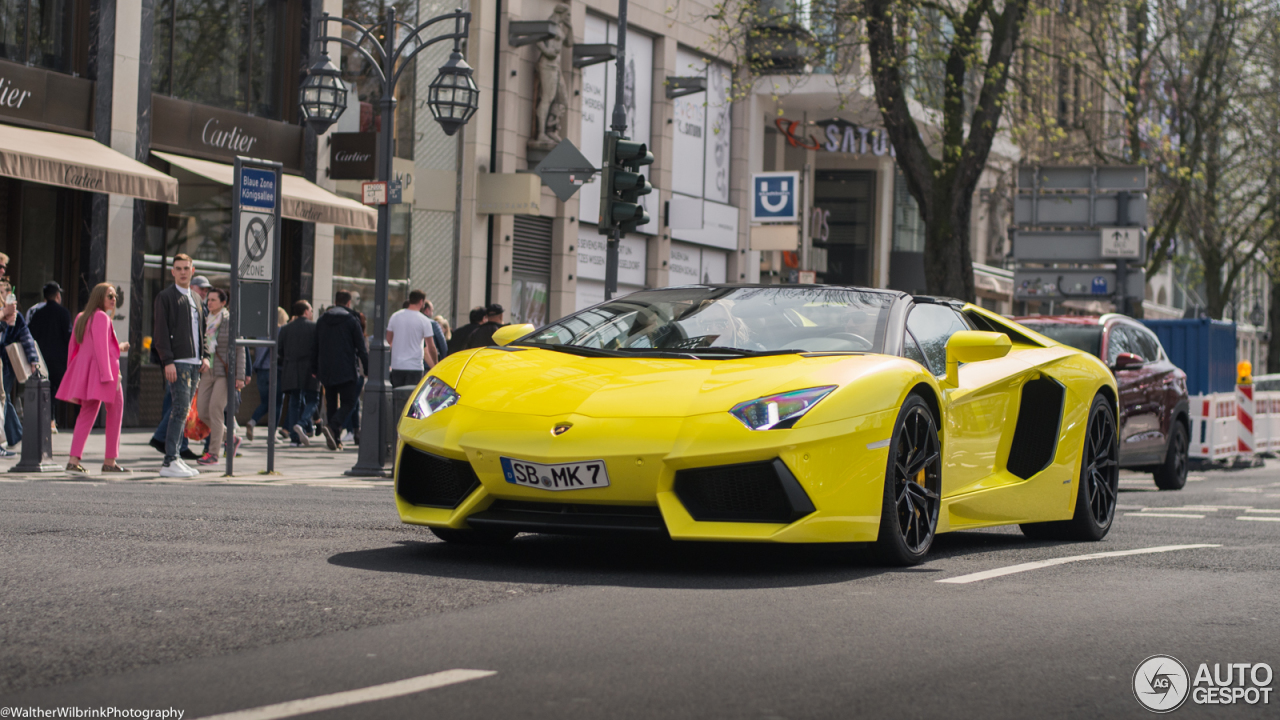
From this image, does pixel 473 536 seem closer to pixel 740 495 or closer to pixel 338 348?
pixel 740 495

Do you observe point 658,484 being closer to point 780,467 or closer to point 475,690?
point 780,467

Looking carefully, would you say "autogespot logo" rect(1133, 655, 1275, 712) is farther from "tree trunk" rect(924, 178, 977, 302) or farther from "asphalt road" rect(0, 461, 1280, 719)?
"tree trunk" rect(924, 178, 977, 302)

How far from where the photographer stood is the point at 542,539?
25.5 feet

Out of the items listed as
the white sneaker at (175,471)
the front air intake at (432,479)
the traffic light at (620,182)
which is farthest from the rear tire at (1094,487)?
the traffic light at (620,182)

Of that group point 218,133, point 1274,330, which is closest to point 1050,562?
point 218,133

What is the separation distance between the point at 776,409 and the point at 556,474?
2.88ft

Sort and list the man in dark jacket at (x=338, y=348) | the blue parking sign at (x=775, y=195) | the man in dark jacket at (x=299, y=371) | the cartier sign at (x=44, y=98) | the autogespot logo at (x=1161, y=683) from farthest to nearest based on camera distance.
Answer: the blue parking sign at (x=775, y=195), the cartier sign at (x=44, y=98), the man in dark jacket at (x=299, y=371), the man in dark jacket at (x=338, y=348), the autogespot logo at (x=1161, y=683)

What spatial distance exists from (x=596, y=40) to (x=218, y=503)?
21877 mm

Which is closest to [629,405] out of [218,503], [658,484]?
[658,484]

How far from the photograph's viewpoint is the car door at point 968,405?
24.3 feet

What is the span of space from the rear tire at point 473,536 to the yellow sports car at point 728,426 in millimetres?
16

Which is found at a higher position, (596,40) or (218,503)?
(596,40)

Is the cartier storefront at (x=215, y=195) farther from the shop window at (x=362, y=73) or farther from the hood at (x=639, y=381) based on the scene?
the hood at (x=639, y=381)

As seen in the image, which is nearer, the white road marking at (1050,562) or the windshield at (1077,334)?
the white road marking at (1050,562)
